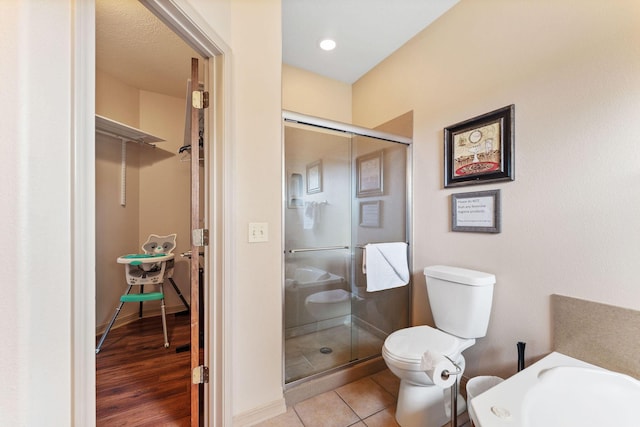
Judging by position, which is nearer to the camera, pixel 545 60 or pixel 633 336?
pixel 633 336

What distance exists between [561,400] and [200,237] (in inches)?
64.9

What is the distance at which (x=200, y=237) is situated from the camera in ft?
4.35

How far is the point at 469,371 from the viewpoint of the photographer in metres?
1.72

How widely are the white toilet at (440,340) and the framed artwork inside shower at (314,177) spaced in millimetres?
1001

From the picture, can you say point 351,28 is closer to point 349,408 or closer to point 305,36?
point 305,36

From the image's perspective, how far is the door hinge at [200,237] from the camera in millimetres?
1314

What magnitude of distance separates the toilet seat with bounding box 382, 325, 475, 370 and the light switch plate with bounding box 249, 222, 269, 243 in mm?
928

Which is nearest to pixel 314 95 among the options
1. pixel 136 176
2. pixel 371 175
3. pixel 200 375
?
pixel 371 175

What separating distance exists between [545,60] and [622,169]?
0.69 meters

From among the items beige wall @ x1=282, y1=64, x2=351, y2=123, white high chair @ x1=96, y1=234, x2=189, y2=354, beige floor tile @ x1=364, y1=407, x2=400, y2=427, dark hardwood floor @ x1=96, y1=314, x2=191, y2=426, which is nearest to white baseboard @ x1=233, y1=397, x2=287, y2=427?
dark hardwood floor @ x1=96, y1=314, x2=191, y2=426

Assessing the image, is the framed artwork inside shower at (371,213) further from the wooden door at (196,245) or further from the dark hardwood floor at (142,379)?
the dark hardwood floor at (142,379)
